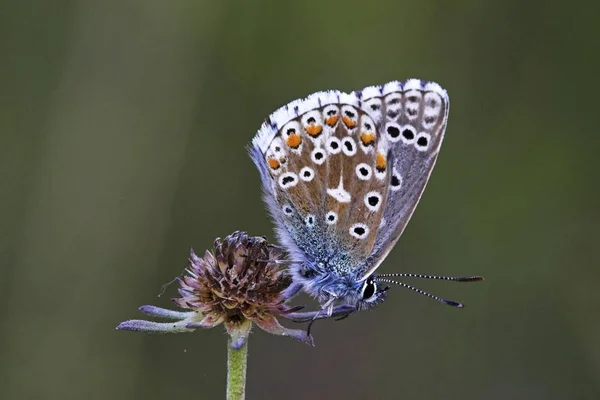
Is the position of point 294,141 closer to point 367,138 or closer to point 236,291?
point 367,138

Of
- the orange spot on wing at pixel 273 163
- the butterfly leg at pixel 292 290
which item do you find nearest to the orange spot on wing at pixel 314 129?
the orange spot on wing at pixel 273 163

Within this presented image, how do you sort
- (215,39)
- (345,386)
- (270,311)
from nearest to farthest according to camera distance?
(270,311), (345,386), (215,39)

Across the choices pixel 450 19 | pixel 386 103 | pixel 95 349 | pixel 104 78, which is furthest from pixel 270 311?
pixel 450 19

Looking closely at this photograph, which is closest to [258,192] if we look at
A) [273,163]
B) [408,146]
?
[273,163]

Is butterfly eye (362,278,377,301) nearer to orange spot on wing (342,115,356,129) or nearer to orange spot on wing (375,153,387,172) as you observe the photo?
orange spot on wing (375,153,387,172)

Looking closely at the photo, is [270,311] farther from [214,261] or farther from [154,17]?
[154,17]

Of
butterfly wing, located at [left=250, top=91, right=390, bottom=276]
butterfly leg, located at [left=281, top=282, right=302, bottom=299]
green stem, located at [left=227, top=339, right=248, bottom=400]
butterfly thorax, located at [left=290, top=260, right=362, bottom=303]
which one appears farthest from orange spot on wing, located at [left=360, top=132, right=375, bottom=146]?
green stem, located at [left=227, top=339, right=248, bottom=400]

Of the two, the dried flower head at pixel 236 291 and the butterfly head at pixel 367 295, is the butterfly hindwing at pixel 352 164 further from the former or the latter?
the dried flower head at pixel 236 291

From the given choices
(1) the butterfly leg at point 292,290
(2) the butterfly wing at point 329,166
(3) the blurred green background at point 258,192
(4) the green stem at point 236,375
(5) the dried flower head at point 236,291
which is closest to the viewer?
(4) the green stem at point 236,375
